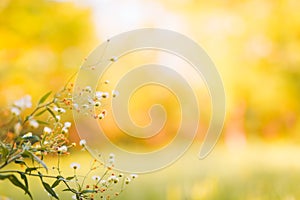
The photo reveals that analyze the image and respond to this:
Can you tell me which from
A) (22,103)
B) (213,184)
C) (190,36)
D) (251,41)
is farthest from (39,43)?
(22,103)

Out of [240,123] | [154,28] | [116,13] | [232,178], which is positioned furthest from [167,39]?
[232,178]

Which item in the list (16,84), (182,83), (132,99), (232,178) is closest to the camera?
(232,178)

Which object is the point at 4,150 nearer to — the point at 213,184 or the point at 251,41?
the point at 213,184

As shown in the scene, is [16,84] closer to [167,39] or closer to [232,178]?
[167,39]

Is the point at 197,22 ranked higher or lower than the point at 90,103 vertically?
higher

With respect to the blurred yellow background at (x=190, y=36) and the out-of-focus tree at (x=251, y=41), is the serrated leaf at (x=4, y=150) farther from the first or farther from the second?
the out-of-focus tree at (x=251, y=41)

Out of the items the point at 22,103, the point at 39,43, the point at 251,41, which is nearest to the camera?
the point at 22,103

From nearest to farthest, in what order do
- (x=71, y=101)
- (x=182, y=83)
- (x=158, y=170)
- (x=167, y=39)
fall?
1. (x=71, y=101)
2. (x=158, y=170)
3. (x=167, y=39)
4. (x=182, y=83)

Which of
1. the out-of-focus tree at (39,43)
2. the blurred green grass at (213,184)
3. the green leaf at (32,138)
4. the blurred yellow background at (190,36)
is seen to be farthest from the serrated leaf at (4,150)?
the out-of-focus tree at (39,43)

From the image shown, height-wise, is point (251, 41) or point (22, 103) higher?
point (251, 41)
